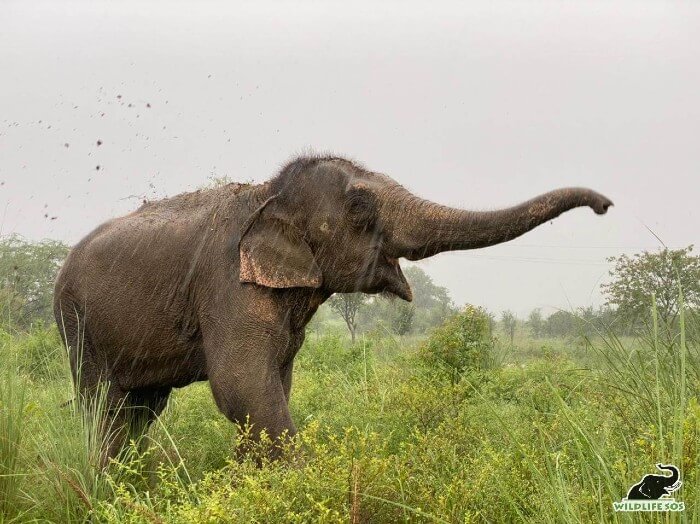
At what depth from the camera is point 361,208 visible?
15.7 ft

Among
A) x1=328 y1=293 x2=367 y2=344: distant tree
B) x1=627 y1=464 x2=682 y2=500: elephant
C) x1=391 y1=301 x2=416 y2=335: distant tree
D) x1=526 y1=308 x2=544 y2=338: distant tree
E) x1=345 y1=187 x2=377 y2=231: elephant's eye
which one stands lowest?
x1=526 y1=308 x2=544 y2=338: distant tree

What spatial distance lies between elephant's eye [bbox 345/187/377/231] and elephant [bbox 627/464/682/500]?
2675 millimetres

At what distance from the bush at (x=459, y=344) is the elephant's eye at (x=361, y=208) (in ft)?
11.4

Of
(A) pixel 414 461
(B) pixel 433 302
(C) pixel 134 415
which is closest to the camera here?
(A) pixel 414 461

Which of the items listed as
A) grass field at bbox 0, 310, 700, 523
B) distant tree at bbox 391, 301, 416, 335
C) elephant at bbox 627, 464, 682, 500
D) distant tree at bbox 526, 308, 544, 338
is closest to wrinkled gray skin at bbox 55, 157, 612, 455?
grass field at bbox 0, 310, 700, 523

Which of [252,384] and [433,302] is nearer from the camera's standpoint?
[252,384]

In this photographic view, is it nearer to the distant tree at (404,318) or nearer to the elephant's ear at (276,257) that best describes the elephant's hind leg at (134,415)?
the elephant's ear at (276,257)

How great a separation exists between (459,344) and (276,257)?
4160 mm

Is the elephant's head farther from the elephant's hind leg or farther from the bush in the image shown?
the bush

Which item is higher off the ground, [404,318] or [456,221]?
[456,221]

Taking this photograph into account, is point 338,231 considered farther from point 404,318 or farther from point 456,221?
point 404,318

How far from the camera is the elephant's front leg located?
14.6ft

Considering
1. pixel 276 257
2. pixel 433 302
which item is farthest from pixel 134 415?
pixel 433 302

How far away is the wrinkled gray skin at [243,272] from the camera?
14.9 feet
